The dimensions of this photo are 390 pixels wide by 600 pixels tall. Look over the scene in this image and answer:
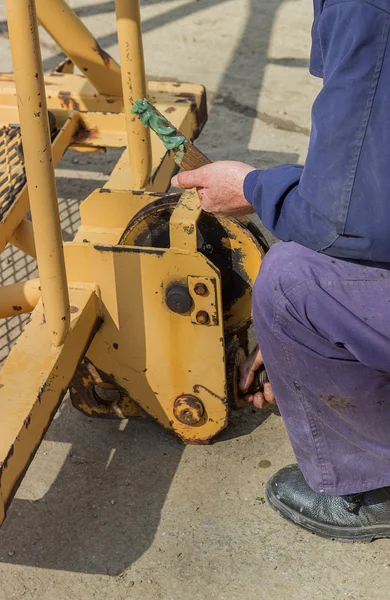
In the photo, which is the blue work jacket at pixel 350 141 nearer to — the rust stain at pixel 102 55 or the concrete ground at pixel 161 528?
the concrete ground at pixel 161 528

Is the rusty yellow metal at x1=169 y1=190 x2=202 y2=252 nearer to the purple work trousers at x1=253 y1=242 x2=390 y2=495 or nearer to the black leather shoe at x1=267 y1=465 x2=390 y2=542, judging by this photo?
the purple work trousers at x1=253 y1=242 x2=390 y2=495

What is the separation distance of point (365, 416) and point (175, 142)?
0.78 meters

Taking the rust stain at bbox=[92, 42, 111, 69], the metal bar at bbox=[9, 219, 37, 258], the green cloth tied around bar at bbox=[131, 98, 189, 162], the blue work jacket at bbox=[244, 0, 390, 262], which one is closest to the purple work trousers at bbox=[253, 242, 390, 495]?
the blue work jacket at bbox=[244, 0, 390, 262]

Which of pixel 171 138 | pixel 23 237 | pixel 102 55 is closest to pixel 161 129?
pixel 171 138

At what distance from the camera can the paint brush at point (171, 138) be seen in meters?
2.06

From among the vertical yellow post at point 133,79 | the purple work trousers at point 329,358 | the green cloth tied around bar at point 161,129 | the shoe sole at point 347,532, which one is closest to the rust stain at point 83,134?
the vertical yellow post at point 133,79

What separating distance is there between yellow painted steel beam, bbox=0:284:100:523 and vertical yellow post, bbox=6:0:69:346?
8 centimetres

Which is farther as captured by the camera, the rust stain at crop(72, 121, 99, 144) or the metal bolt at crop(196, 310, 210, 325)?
the rust stain at crop(72, 121, 99, 144)

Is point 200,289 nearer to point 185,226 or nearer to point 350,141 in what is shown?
point 185,226

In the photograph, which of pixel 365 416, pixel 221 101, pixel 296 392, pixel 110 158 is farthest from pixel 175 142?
pixel 221 101

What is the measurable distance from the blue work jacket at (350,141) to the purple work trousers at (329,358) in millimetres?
126

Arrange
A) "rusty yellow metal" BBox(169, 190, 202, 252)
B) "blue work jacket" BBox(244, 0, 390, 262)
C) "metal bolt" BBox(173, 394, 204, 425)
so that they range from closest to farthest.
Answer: "blue work jacket" BBox(244, 0, 390, 262) < "rusty yellow metal" BBox(169, 190, 202, 252) < "metal bolt" BBox(173, 394, 204, 425)

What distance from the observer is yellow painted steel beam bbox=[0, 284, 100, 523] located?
72.3 inches

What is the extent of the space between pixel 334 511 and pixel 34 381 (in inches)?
31.7
